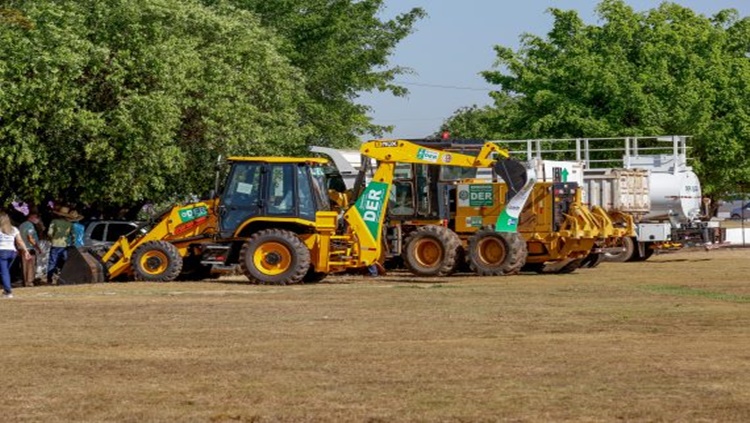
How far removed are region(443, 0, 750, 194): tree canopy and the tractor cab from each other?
31561mm

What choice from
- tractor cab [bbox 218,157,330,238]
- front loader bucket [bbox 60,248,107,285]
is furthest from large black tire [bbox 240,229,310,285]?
front loader bucket [bbox 60,248,107,285]

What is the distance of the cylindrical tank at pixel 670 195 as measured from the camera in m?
44.4

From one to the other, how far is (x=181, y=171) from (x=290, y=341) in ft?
83.3

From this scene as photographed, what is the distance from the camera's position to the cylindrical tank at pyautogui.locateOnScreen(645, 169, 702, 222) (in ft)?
146

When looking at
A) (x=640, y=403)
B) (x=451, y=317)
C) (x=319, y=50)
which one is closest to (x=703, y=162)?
(x=319, y=50)

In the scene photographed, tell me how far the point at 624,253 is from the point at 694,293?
17.0m

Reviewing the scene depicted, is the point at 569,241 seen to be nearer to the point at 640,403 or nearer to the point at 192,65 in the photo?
the point at 192,65

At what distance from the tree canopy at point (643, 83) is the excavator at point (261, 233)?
3024 cm

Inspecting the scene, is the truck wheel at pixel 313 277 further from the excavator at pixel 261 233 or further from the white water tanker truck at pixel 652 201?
the white water tanker truck at pixel 652 201

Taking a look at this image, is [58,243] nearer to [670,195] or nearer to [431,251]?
[431,251]

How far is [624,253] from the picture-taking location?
44281mm

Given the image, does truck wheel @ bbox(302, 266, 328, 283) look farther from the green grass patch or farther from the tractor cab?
the green grass patch

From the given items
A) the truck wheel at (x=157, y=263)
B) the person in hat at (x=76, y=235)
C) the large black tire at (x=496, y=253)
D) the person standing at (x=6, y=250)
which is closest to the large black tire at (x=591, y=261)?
the large black tire at (x=496, y=253)

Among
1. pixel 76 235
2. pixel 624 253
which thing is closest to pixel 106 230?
pixel 76 235
